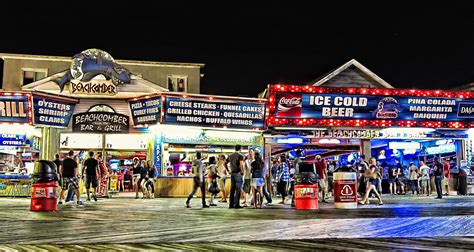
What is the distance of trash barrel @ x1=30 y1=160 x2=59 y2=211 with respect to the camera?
1323 centimetres

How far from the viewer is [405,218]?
35.9ft

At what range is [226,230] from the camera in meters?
8.95

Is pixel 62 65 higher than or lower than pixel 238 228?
higher

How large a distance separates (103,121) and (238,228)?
13.9m

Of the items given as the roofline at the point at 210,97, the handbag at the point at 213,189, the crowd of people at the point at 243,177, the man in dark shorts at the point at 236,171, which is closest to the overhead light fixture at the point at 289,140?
the crowd of people at the point at 243,177

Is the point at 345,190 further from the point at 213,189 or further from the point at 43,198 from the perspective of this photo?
the point at 43,198

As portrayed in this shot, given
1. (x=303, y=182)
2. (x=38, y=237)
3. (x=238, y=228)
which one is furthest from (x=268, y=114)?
(x=38, y=237)

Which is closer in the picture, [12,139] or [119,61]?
[12,139]

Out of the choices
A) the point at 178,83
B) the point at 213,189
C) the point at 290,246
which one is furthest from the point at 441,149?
the point at 290,246

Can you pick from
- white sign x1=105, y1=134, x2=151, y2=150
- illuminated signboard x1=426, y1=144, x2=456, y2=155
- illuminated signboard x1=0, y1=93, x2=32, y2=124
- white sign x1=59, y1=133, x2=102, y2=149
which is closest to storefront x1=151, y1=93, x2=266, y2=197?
white sign x1=105, y1=134, x2=151, y2=150

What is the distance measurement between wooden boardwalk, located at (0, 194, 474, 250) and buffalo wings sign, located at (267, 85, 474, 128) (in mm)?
10778

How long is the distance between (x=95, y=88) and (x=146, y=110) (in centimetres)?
223

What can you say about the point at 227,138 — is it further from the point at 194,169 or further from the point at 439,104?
the point at 439,104

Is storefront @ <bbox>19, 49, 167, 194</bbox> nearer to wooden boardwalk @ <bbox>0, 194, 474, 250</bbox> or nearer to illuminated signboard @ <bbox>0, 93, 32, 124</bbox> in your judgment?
illuminated signboard @ <bbox>0, 93, 32, 124</bbox>
